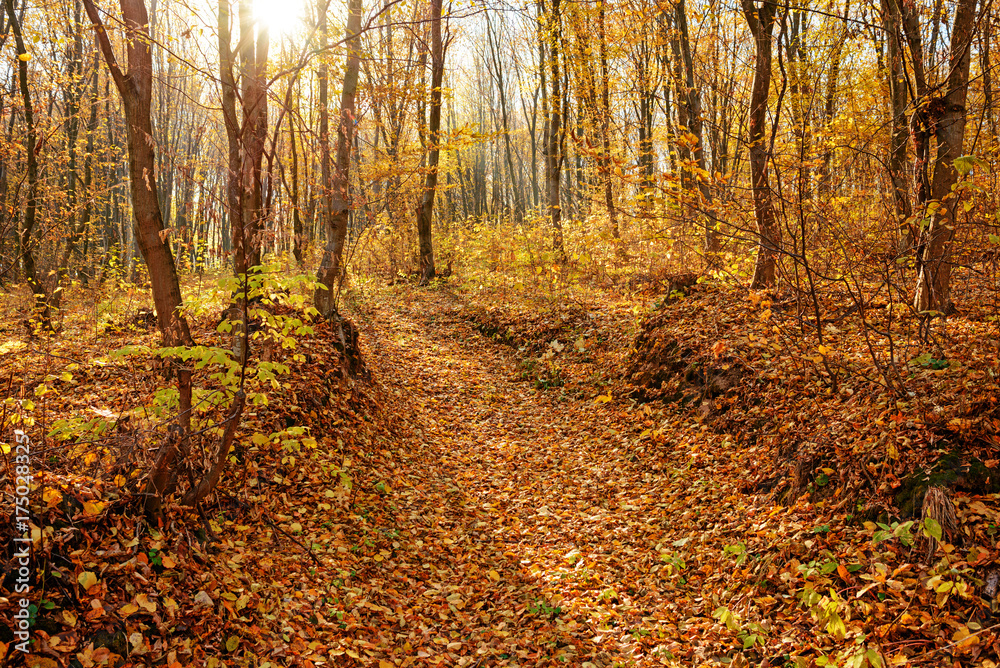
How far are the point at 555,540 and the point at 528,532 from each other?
34 centimetres

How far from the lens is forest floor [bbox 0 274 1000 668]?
3.30m

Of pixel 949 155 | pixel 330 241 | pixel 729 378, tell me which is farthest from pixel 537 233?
pixel 949 155

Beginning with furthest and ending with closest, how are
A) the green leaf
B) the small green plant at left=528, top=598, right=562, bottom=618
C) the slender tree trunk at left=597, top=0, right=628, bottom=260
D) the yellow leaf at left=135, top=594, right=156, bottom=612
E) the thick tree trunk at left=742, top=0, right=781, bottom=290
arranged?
the slender tree trunk at left=597, top=0, right=628, bottom=260, the thick tree trunk at left=742, top=0, right=781, bottom=290, the small green plant at left=528, top=598, right=562, bottom=618, the green leaf, the yellow leaf at left=135, top=594, right=156, bottom=612

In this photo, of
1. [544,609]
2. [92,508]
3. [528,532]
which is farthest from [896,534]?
[92,508]

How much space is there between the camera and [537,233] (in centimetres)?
1501

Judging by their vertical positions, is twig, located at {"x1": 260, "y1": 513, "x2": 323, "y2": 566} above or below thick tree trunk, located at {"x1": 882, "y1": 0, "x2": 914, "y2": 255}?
below

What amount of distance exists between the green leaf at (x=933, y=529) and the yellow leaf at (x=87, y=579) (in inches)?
208

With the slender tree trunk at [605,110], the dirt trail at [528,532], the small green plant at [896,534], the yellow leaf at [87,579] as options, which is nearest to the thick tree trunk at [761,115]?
the dirt trail at [528,532]

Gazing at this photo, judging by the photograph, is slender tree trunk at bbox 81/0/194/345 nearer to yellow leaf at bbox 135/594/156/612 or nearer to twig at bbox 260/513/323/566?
twig at bbox 260/513/323/566

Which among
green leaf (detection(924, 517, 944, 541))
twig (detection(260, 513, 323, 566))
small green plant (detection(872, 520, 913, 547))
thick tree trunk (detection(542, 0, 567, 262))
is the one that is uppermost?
thick tree trunk (detection(542, 0, 567, 262))

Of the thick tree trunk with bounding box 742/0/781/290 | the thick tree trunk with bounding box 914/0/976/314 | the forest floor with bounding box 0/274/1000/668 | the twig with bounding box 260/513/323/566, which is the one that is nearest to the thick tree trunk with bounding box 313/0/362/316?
the forest floor with bounding box 0/274/1000/668

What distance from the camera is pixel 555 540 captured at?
554 centimetres

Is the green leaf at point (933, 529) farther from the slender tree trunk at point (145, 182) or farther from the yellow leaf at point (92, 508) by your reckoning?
the slender tree trunk at point (145, 182)

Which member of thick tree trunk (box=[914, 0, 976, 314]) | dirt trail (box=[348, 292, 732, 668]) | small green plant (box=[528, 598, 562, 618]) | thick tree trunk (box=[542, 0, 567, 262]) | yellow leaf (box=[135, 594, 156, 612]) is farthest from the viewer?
thick tree trunk (box=[542, 0, 567, 262])
